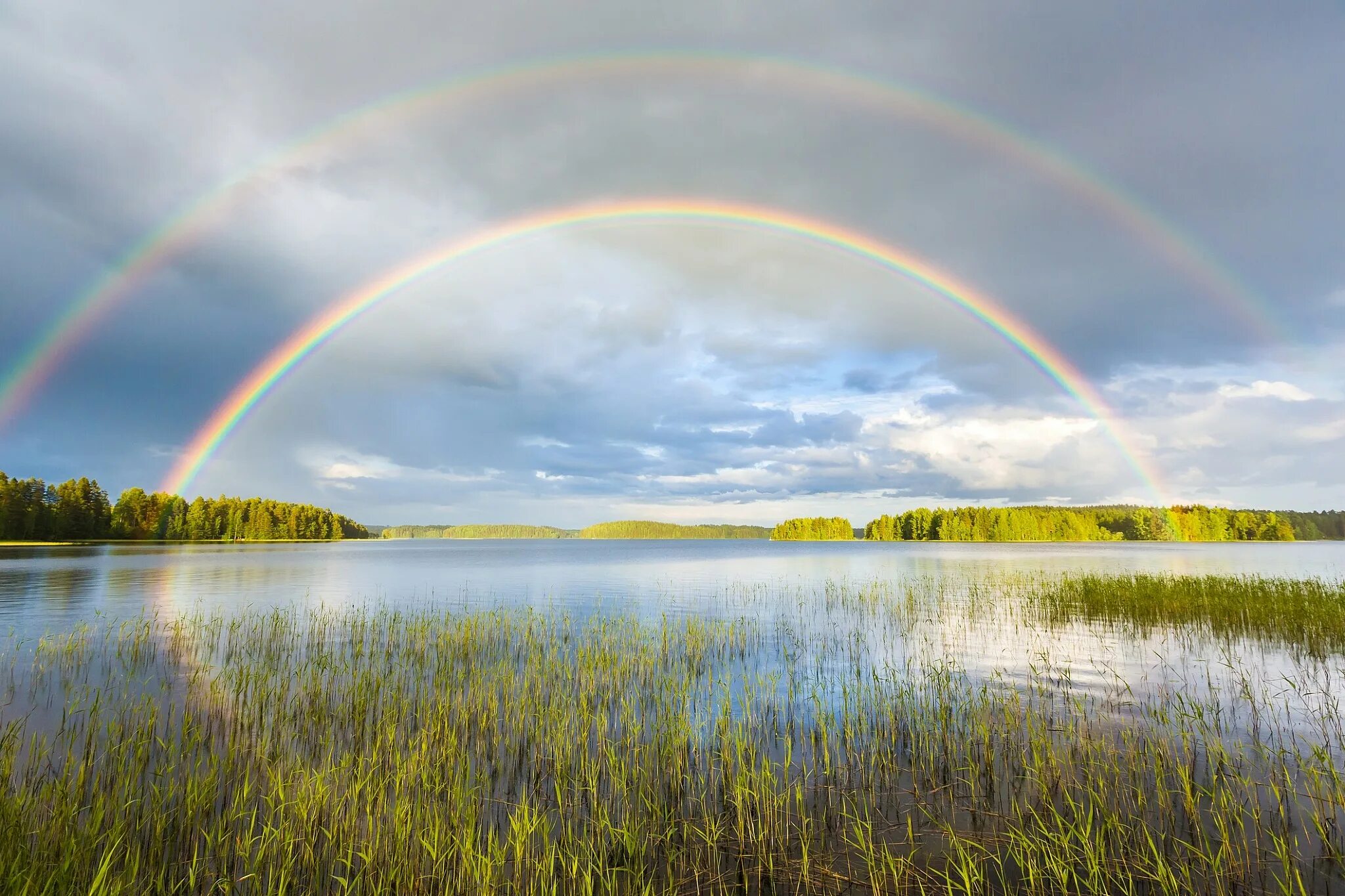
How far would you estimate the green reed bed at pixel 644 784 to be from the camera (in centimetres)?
646

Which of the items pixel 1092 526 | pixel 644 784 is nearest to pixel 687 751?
pixel 644 784

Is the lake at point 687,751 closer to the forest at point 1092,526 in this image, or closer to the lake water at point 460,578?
the lake water at point 460,578

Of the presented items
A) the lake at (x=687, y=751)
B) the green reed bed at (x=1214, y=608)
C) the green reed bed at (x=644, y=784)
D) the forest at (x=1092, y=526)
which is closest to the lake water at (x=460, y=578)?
the lake at (x=687, y=751)

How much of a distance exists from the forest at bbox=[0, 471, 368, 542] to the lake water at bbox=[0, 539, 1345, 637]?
17.4m


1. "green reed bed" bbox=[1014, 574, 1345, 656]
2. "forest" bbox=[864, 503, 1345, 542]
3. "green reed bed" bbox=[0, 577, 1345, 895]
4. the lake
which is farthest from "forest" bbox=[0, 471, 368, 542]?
"forest" bbox=[864, 503, 1345, 542]

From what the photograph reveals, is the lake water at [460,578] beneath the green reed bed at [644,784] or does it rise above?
beneath

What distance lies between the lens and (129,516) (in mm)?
113125

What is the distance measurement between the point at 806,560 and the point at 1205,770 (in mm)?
70731

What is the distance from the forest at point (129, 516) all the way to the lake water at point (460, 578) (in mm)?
17406

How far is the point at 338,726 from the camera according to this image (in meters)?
11.6

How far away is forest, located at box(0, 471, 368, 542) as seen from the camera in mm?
95188

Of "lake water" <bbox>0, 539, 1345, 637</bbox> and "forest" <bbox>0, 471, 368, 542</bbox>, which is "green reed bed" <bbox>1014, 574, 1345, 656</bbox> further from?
"forest" <bbox>0, 471, 368, 542</bbox>

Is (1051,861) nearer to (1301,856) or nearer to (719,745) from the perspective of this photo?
(1301,856)

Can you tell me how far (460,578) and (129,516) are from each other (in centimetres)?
10423
